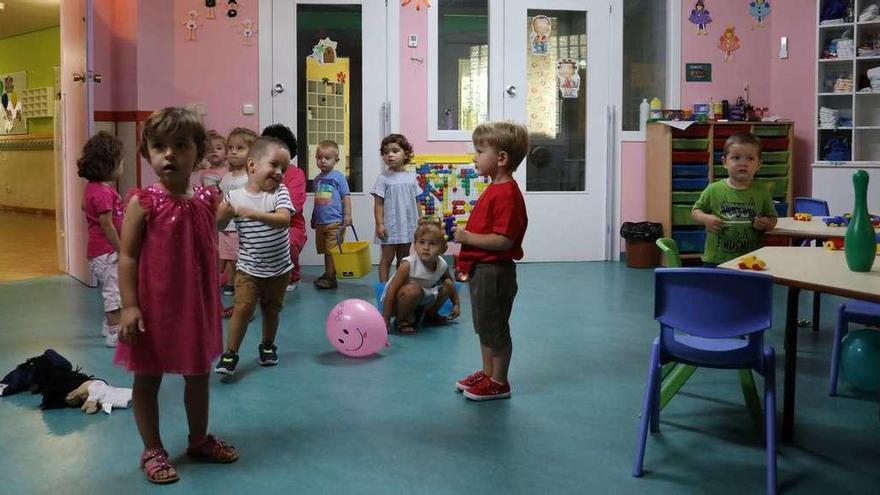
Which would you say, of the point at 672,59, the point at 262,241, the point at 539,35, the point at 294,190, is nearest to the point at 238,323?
the point at 262,241

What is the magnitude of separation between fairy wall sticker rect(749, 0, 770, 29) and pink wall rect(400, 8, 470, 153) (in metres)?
3.24

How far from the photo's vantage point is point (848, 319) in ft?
12.5

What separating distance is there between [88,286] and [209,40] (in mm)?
2620

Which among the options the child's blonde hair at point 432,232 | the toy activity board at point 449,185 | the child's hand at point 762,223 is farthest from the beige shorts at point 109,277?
the toy activity board at point 449,185

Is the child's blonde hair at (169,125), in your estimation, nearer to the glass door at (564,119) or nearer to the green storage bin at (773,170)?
the glass door at (564,119)

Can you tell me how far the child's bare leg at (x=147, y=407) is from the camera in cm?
269

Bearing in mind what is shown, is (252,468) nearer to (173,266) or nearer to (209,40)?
(173,266)

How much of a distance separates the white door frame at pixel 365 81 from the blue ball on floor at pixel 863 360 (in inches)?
204

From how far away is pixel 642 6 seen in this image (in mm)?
8703

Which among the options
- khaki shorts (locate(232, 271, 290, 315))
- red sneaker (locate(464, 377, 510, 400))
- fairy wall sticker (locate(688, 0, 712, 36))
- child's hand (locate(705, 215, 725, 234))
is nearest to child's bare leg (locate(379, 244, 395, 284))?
khaki shorts (locate(232, 271, 290, 315))

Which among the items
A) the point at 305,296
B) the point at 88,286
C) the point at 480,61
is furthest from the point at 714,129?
the point at 88,286

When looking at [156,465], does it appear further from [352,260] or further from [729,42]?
[729,42]

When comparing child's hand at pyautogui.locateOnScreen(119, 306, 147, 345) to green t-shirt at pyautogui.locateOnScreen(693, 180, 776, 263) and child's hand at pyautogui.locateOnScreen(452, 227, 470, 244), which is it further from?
green t-shirt at pyautogui.locateOnScreen(693, 180, 776, 263)

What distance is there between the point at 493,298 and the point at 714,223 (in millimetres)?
1396
